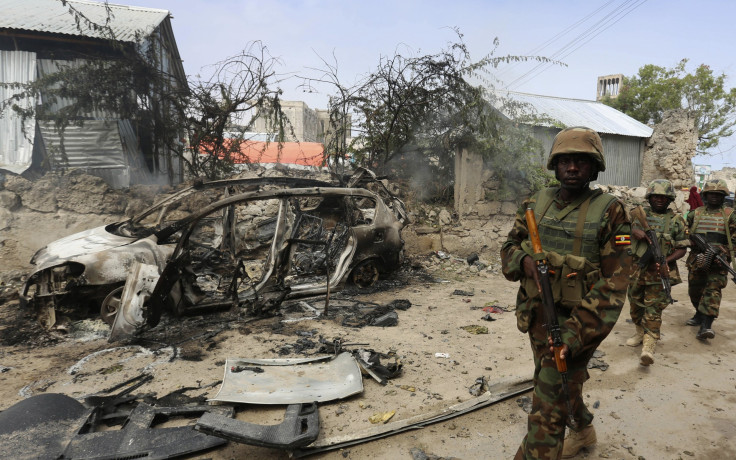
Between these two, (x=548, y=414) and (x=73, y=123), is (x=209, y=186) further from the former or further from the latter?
(x=73, y=123)

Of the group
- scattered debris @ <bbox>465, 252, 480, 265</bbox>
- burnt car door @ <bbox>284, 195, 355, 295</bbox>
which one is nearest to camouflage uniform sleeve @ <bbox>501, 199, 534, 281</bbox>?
burnt car door @ <bbox>284, 195, 355, 295</bbox>

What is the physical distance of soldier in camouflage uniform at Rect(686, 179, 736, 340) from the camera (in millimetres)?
4297

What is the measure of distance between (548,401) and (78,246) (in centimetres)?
468

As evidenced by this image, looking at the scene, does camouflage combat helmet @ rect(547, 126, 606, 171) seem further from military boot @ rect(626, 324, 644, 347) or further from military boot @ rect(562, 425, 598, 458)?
military boot @ rect(626, 324, 644, 347)

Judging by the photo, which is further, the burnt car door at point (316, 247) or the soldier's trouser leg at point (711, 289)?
the burnt car door at point (316, 247)

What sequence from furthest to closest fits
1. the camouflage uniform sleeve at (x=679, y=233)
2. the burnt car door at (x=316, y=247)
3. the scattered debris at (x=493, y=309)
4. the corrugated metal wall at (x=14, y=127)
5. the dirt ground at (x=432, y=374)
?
the corrugated metal wall at (x=14, y=127)
the scattered debris at (x=493, y=309)
the burnt car door at (x=316, y=247)
the camouflage uniform sleeve at (x=679, y=233)
the dirt ground at (x=432, y=374)

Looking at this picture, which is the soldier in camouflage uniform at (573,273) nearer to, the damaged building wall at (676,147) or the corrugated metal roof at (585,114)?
the corrugated metal roof at (585,114)

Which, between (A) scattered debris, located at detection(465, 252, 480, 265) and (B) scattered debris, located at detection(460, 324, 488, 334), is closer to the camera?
(B) scattered debris, located at detection(460, 324, 488, 334)

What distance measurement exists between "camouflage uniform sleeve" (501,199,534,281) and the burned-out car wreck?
251cm

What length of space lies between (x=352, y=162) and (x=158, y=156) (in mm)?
4588

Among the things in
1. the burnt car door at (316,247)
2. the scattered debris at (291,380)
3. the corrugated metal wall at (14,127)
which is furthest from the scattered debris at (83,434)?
the corrugated metal wall at (14,127)

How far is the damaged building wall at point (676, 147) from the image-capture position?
43.3 ft

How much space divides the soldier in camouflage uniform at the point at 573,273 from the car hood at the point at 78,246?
13.7 feet

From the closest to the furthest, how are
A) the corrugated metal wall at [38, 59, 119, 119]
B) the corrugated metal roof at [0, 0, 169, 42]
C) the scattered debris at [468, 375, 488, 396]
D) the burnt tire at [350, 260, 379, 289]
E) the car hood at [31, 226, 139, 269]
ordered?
the scattered debris at [468, 375, 488, 396] < the car hood at [31, 226, 139, 269] < the burnt tire at [350, 260, 379, 289] < the corrugated metal wall at [38, 59, 119, 119] < the corrugated metal roof at [0, 0, 169, 42]
